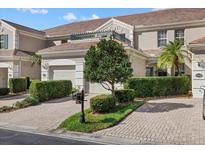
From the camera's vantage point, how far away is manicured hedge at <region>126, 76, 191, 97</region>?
48.2 ft

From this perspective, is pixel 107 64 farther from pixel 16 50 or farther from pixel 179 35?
pixel 16 50

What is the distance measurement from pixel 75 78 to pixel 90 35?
4225mm

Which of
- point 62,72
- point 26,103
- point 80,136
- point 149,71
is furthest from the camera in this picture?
point 149,71

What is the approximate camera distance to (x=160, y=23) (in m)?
21.8

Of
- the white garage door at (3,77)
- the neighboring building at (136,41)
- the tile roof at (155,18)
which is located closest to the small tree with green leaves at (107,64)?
the neighboring building at (136,41)

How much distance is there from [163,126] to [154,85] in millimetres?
6924

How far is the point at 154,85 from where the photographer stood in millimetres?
14781

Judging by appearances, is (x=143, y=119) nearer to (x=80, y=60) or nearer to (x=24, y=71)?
(x=80, y=60)

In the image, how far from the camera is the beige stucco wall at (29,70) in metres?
23.1

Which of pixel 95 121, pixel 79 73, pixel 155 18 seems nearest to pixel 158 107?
pixel 95 121

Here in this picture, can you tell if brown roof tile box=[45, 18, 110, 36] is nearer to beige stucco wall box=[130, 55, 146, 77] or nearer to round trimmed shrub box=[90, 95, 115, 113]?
beige stucco wall box=[130, 55, 146, 77]

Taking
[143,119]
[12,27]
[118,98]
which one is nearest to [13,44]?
[12,27]

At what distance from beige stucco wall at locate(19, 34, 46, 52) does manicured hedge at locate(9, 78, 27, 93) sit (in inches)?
250

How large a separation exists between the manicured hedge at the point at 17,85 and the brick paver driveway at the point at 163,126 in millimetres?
12558
